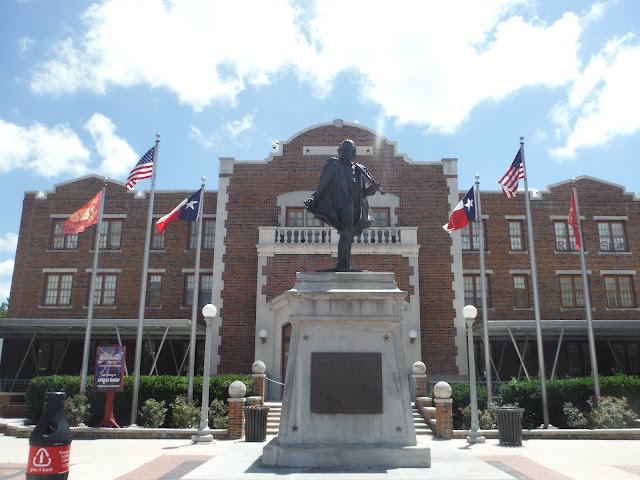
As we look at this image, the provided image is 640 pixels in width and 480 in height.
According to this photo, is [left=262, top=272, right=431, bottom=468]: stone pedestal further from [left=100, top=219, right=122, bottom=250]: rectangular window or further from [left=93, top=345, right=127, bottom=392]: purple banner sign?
[left=100, top=219, right=122, bottom=250]: rectangular window

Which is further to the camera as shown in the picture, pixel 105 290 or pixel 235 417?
pixel 105 290

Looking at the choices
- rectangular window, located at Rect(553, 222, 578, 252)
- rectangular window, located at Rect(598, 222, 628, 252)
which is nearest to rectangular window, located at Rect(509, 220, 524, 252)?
rectangular window, located at Rect(553, 222, 578, 252)

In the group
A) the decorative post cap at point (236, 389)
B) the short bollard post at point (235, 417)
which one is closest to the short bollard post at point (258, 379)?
the short bollard post at point (235, 417)

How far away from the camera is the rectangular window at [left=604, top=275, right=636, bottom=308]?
2758 centimetres

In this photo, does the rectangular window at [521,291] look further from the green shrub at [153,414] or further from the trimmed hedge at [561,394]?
the green shrub at [153,414]

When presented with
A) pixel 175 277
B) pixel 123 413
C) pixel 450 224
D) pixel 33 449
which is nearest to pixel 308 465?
pixel 33 449

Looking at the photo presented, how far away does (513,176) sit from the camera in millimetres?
20062

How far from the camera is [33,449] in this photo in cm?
711

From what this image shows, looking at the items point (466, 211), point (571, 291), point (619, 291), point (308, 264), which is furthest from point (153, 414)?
point (619, 291)

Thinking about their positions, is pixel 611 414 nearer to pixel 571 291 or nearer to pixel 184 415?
pixel 571 291

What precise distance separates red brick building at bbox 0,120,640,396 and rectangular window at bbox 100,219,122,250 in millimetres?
61

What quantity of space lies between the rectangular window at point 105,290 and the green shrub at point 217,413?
1175 centimetres

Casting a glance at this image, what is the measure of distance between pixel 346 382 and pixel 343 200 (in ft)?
10.5

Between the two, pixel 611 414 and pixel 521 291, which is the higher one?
pixel 521 291
